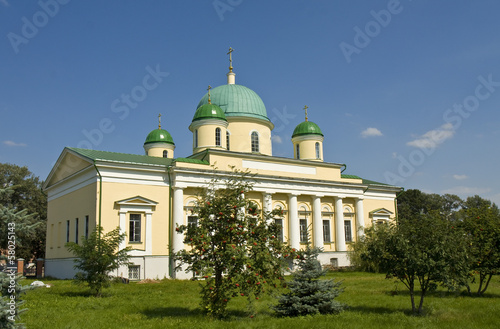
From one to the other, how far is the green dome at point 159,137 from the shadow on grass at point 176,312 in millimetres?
21877

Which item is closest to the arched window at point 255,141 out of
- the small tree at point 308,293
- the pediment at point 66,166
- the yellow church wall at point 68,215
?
the pediment at point 66,166

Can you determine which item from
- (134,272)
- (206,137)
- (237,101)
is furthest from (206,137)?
(134,272)

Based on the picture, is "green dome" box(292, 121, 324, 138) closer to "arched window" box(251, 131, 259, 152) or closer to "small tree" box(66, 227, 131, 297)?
"arched window" box(251, 131, 259, 152)

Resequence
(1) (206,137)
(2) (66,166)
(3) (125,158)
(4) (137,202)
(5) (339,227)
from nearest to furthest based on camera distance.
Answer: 1. (4) (137,202)
2. (3) (125,158)
3. (2) (66,166)
4. (1) (206,137)
5. (5) (339,227)

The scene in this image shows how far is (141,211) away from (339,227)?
1380cm

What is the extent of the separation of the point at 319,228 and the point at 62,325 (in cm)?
2115

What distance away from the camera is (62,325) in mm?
10484

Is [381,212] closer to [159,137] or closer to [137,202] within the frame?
[159,137]

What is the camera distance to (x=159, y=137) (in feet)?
111

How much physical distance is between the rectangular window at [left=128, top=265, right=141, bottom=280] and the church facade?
0.17ft

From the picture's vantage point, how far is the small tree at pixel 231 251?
10641 mm

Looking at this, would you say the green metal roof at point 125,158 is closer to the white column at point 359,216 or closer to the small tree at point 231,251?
the white column at point 359,216

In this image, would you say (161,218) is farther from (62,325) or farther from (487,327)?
(487,327)

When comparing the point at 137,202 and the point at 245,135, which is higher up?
the point at 245,135
